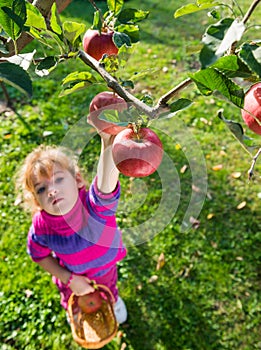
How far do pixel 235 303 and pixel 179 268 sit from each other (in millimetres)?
323

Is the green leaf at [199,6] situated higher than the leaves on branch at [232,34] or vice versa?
the leaves on branch at [232,34]

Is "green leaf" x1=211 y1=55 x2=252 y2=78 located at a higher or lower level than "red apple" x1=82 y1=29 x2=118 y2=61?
higher

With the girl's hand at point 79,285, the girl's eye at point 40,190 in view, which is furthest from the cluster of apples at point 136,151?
the girl's hand at point 79,285

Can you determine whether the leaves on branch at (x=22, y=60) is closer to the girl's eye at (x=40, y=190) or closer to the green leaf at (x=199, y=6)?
the green leaf at (x=199, y=6)

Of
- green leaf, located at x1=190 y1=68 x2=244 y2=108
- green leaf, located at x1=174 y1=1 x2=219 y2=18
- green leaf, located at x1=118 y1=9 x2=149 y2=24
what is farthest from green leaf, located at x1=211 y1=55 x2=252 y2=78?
green leaf, located at x1=118 y1=9 x2=149 y2=24

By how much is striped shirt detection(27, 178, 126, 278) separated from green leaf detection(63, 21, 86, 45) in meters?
0.93

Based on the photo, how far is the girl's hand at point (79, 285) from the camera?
5.82 feet

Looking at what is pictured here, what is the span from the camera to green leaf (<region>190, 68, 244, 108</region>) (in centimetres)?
45

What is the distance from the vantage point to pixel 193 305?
6.78ft

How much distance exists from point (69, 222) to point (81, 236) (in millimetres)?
105

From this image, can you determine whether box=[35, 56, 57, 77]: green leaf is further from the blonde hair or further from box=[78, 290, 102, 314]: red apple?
box=[78, 290, 102, 314]: red apple

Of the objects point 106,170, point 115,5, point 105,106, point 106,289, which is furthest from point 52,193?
point 115,5

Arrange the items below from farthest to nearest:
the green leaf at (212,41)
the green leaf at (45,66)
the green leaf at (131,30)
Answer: the green leaf at (131,30), the green leaf at (45,66), the green leaf at (212,41)

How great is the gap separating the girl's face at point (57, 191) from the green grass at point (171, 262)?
466 mm
